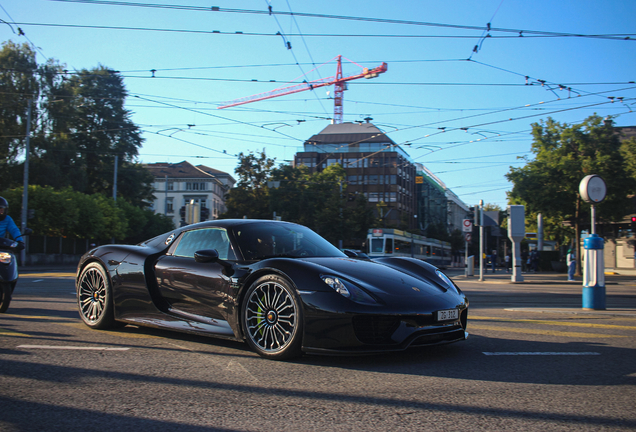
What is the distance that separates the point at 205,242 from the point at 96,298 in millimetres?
1630

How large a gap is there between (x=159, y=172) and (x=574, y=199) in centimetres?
8419

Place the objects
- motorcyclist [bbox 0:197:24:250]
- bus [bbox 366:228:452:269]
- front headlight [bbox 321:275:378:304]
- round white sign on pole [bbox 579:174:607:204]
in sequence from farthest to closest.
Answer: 1. bus [bbox 366:228:452:269]
2. round white sign on pole [bbox 579:174:607:204]
3. motorcyclist [bbox 0:197:24:250]
4. front headlight [bbox 321:275:378:304]

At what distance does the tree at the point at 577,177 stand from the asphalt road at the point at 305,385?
26.6 m

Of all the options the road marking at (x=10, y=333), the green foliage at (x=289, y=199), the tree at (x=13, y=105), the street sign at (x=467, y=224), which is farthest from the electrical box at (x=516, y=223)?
the tree at (x=13, y=105)

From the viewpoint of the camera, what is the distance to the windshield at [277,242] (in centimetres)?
523

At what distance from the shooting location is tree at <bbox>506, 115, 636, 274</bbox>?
98.4 feet

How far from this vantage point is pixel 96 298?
6148 mm

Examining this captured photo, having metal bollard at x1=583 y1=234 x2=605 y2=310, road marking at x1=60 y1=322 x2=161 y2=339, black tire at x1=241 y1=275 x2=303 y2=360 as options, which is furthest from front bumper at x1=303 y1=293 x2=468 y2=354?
metal bollard at x1=583 y1=234 x2=605 y2=310

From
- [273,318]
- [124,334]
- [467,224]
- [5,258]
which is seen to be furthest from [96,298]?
[467,224]

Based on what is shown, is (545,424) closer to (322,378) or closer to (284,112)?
(322,378)

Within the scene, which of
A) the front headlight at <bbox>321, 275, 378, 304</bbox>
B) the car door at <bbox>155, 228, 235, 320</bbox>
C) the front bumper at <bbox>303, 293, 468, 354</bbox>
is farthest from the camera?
the car door at <bbox>155, 228, 235, 320</bbox>

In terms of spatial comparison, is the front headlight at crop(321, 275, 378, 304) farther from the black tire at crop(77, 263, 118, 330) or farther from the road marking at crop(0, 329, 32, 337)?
the road marking at crop(0, 329, 32, 337)

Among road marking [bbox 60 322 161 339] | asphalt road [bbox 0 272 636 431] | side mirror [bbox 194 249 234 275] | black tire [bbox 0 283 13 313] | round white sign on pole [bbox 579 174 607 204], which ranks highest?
round white sign on pole [bbox 579 174 607 204]

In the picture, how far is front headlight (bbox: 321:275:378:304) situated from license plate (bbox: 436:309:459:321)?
0.60 metres
